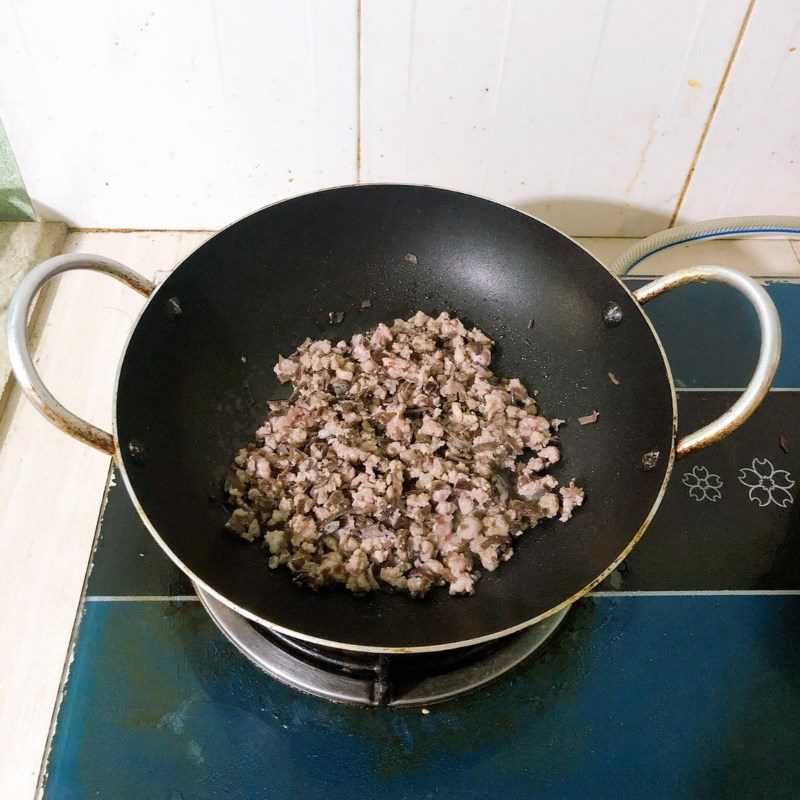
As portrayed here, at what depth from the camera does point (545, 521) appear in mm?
941

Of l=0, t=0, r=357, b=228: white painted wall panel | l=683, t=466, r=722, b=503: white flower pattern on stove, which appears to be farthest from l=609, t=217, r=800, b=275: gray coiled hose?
l=0, t=0, r=357, b=228: white painted wall panel

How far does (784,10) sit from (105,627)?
4.51 ft

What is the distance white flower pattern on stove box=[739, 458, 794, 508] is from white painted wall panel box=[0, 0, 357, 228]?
872 millimetres

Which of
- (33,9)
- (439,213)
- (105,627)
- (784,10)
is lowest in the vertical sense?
(105,627)

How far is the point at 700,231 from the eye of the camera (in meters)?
1.28

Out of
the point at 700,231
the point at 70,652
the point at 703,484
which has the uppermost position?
the point at 700,231

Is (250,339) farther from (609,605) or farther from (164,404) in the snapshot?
(609,605)

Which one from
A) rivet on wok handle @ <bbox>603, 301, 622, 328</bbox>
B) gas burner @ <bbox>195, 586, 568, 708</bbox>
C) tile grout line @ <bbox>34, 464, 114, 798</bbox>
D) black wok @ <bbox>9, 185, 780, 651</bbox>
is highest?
rivet on wok handle @ <bbox>603, 301, 622, 328</bbox>

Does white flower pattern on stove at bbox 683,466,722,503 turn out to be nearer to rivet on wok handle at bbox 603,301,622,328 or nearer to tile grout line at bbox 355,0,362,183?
rivet on wok handle at bbox 603,301,622,328

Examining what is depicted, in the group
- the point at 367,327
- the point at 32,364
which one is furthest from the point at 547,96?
the point at 32,364

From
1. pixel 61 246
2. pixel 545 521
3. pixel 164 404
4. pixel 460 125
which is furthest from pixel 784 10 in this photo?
pixel 61 246

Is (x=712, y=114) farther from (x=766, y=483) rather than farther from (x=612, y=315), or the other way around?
(x=766, y=483)

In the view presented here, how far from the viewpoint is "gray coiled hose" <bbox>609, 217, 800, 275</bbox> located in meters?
1.26

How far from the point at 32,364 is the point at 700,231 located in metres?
1.15
